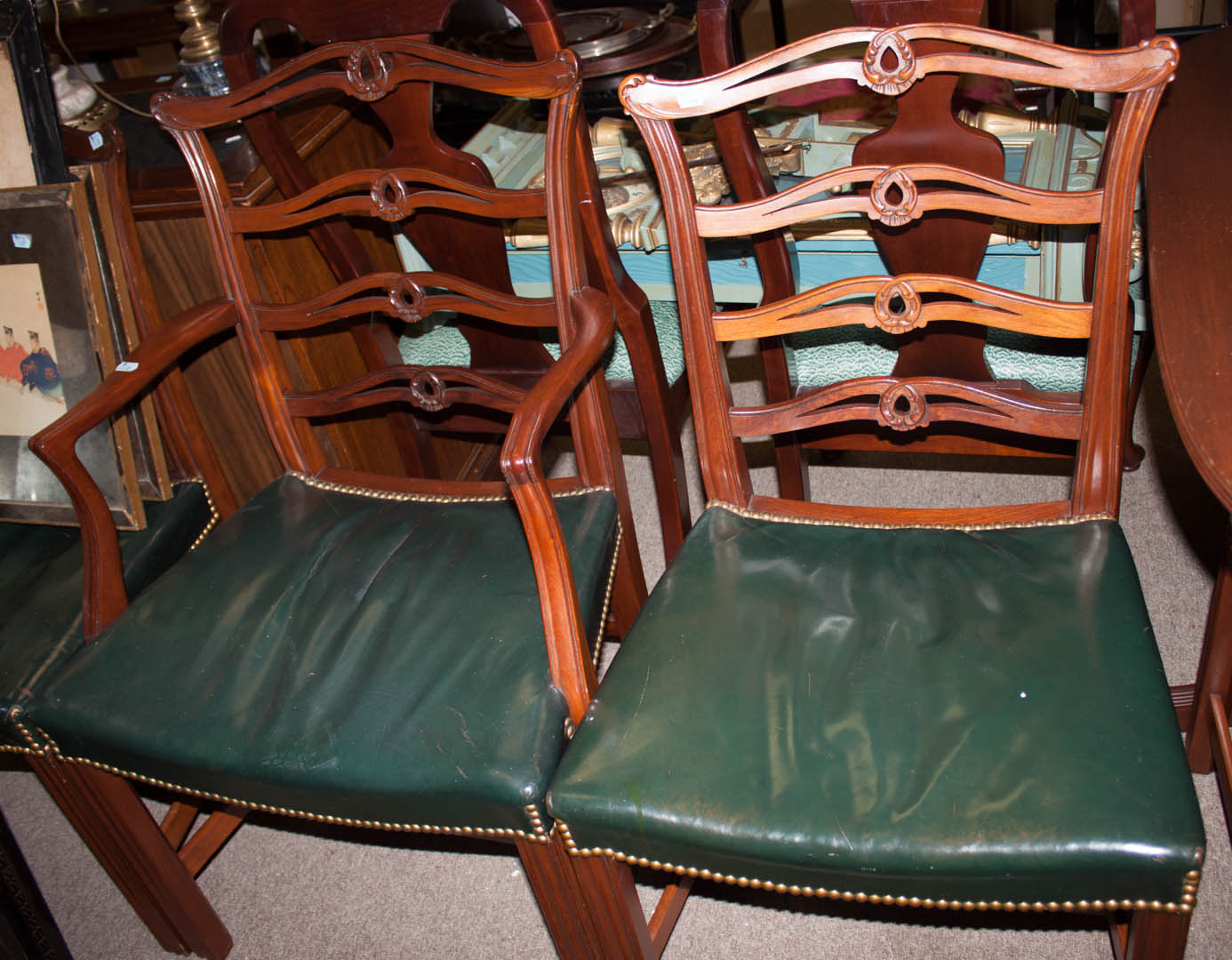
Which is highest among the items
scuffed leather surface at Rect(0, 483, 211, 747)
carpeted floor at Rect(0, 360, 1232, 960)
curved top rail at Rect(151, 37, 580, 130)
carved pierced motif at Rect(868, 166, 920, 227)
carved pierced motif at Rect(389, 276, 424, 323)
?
curved top rail at Rect(151, 37, 580, 130)

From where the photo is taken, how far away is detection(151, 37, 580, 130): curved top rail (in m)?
1.14

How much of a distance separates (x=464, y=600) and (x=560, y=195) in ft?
1.61

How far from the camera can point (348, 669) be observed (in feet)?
3.80

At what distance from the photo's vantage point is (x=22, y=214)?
1412 millimetres

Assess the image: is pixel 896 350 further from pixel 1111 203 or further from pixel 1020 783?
pixel 1020 783

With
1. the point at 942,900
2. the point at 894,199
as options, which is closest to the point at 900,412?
the point at 894,199

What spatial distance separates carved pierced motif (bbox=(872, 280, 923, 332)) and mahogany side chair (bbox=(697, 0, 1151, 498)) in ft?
0.23

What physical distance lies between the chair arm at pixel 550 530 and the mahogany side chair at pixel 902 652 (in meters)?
0.04

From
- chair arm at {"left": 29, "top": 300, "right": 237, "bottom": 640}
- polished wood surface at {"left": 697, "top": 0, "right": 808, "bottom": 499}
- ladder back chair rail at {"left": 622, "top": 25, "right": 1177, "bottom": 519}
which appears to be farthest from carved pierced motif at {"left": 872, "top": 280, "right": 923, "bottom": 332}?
chair arm at {"left": 29, "top": 300, "right": 237, "bottom": 640}

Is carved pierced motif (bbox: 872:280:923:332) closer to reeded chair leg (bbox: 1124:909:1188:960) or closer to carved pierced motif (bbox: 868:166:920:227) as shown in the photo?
carved pierced motif (bbox: 868:166:920:227)

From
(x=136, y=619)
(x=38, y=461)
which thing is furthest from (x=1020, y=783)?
(x=38, y=461)

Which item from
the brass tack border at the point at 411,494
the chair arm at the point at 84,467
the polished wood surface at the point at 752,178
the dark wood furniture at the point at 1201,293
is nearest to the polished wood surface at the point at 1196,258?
the dark wood furniture at the point at 1201,293

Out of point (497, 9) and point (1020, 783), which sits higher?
point (497, 9)

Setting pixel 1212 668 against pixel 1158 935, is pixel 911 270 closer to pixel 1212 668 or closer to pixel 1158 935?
pixel 1212 668
